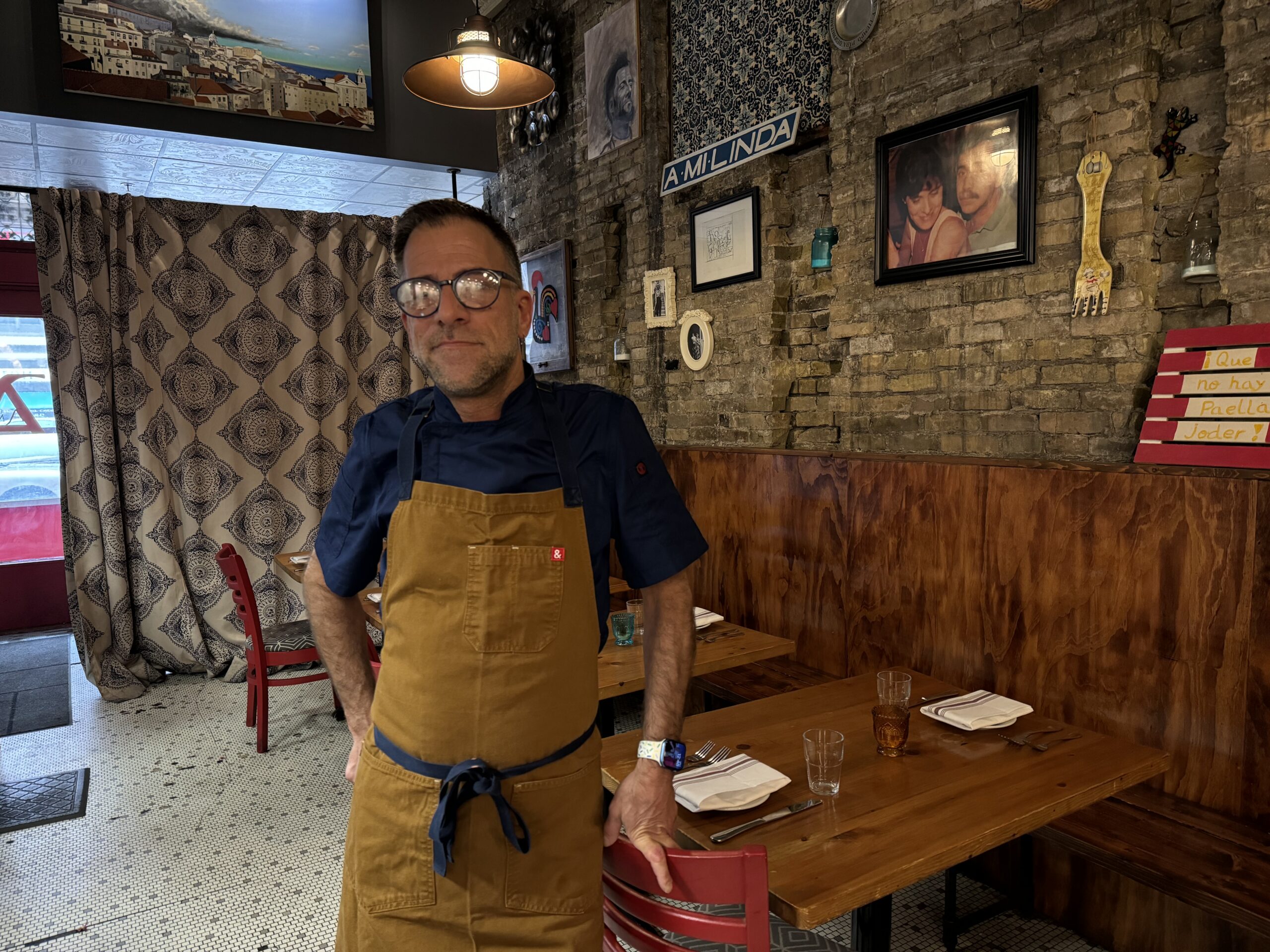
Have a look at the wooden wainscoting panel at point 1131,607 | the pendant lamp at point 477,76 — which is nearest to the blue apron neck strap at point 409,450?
the wooden wainscoting panel at point 1131,607

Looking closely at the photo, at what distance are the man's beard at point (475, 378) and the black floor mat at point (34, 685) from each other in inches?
177

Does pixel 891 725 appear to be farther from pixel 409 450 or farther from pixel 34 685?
pixel 34 685

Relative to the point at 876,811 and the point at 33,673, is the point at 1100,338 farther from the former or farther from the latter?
the point at 33,673

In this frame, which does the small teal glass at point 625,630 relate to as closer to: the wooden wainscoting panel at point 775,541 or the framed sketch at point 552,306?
the wooden wainscoting panel at point 775,541

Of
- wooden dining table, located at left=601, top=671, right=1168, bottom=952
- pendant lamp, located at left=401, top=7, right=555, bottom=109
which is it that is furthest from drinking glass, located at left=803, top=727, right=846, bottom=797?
pendant lamp, located at left=401, top=7, right=555, bottom=109

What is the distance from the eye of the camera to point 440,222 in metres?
→ 1.53

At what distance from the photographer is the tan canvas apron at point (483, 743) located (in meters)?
1.35

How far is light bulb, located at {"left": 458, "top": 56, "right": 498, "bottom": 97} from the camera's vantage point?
3.41 meters

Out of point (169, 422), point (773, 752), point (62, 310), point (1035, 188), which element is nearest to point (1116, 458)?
point (1035, 188)

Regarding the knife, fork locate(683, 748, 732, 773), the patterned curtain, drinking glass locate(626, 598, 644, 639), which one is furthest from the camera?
the patterned curtain

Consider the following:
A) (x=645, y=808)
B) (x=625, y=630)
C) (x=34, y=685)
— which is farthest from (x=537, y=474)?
(x=34, y=685)

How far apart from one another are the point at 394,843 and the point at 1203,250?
2.78 meters

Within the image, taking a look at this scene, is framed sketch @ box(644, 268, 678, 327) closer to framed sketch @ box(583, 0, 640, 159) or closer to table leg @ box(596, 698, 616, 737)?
framed sketch @ box(583, 0, 640, 159)

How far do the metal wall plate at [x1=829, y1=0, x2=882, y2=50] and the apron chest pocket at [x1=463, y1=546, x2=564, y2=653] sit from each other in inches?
127
